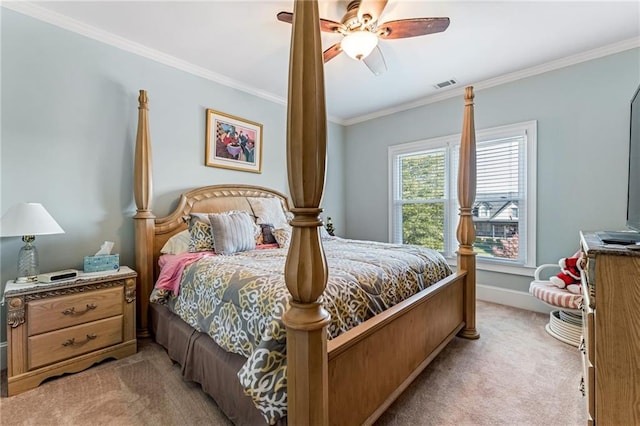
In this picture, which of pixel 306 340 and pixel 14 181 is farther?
pixel 14 181

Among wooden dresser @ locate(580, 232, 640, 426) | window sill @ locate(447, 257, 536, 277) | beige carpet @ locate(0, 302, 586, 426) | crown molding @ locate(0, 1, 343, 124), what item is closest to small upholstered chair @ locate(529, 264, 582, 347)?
beige carpet @ locate(0, 302, 586, 426)

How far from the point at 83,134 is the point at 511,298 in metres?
4.59

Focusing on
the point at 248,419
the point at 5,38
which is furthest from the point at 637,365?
the point at 5,38

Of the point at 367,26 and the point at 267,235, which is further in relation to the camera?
the point at 267,235

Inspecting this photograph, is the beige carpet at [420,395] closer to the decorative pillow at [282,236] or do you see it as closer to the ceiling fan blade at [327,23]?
the decorative pillow at [282,236]

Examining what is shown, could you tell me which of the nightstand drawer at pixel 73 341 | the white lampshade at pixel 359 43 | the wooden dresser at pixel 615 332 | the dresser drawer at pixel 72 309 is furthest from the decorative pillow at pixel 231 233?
the wooden dresser at pixel 615 332

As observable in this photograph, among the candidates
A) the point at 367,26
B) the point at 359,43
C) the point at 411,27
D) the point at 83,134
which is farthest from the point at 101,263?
the point at 411,27

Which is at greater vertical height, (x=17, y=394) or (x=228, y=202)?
(x=228, y=202)

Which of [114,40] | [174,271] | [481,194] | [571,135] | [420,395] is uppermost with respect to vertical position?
[114,40]

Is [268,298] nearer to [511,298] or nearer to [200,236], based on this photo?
[200,236]

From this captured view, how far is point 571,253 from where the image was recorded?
287cm

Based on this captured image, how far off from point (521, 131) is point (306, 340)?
3447mm

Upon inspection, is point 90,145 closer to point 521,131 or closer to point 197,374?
point 197,374

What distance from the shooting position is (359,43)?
203 cm
